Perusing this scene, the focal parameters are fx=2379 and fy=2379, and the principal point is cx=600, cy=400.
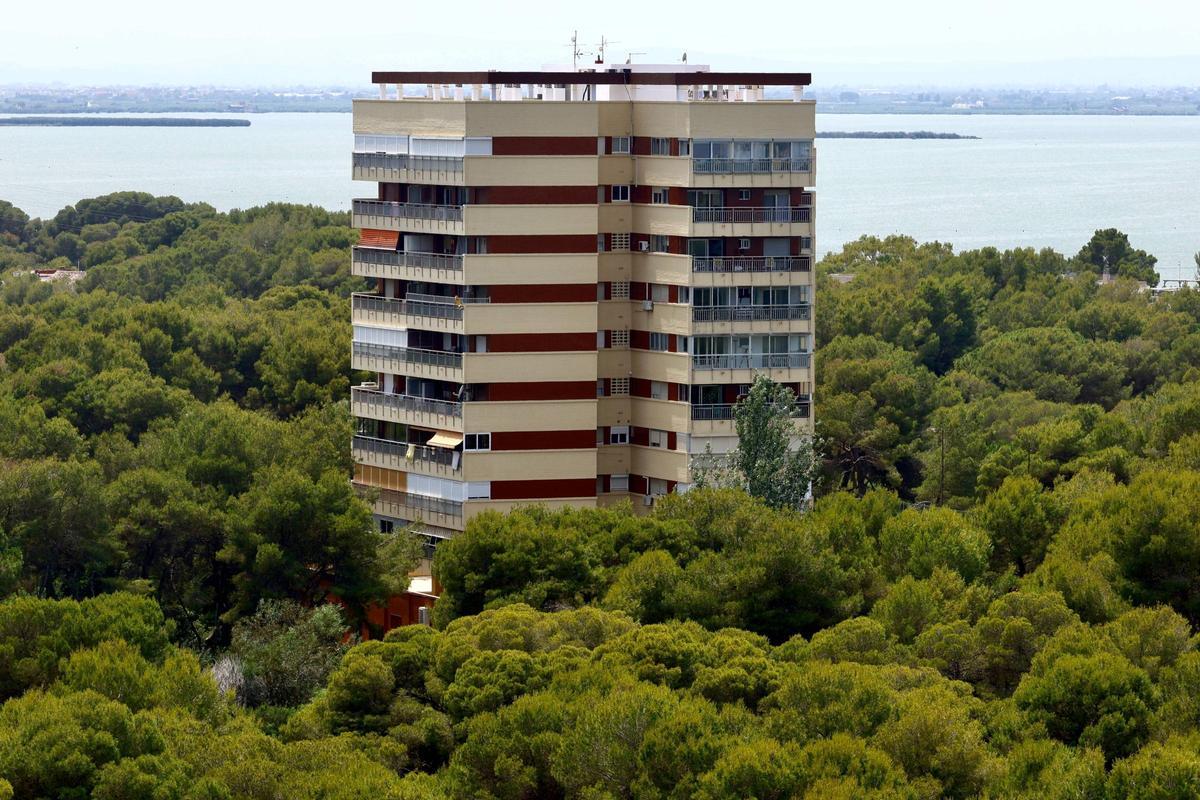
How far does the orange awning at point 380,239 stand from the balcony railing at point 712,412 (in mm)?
8437

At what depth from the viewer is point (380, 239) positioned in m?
58.9

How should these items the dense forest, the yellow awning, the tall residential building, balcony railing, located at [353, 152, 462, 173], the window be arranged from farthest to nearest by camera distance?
the yellow awning < the window < balcony railing, located at [353, 152, 462, 173] < the tall residential building < the dense forest

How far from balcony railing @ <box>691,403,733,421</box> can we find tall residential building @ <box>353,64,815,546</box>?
0.05 m

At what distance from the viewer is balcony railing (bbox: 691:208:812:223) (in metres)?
57.1

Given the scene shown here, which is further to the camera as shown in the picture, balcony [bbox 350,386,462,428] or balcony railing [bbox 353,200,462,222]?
balcony [bbox 350,386,462,428]

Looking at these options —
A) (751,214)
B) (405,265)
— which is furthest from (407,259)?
(751,214)

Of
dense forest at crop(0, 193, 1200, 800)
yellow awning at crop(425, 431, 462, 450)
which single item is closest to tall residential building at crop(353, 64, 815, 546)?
yellow awning at crop(425, 431, 462, 450)

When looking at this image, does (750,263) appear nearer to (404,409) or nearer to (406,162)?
(406,162)

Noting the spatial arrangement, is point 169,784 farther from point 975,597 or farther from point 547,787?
point 975,597

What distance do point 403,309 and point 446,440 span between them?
3.53 metres

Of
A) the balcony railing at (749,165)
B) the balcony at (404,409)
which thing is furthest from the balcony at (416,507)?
the balcony railing at (749,165)

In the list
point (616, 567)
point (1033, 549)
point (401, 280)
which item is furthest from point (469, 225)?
point (1033, 549)

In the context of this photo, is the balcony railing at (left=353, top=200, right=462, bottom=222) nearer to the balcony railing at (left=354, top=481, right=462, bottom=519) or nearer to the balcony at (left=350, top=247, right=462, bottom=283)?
the balcony at (left=350, top=247, right=462, bottom=283)

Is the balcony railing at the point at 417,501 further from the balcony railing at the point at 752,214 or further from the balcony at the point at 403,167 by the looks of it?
the balcony railing at the point at 752,214
